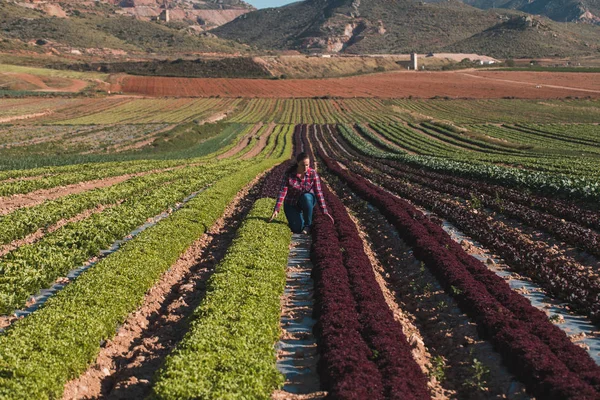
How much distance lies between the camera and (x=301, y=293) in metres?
11.3

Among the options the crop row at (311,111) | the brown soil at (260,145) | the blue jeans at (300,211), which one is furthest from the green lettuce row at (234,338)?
the crop row at (311,111)

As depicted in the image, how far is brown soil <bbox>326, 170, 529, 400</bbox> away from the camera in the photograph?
7.55 metres

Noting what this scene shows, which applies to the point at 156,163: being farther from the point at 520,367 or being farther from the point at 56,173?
the point at 520,367

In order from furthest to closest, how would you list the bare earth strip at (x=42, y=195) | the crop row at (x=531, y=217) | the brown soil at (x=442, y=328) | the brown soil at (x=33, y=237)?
the bare earth strip at (x=42, y=195) → the crop row at (x=531, y=217) → the brown soil at (x=33, y=237) → the brown soil at (x=442, y=328)

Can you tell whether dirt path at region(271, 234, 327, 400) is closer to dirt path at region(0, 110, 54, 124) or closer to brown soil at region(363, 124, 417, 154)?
brown soil at region(363, 124, 417, 154)

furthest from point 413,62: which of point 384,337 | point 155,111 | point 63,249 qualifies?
point 384,337

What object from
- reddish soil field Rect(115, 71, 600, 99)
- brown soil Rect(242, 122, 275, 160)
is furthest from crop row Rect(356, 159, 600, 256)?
reddish soil field Rect(115, 71, 600, 99)

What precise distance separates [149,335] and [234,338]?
1977 mm

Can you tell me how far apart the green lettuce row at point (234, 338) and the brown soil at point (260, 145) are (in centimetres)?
3944

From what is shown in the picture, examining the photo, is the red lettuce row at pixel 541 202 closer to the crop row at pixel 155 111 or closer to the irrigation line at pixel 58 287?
the irrigation line at pixel 58 287

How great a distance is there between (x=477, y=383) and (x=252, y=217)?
9.86m

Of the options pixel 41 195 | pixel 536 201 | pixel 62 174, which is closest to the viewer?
pixel 536 201

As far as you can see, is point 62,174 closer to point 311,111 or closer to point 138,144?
point 138,144

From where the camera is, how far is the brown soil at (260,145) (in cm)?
5365
